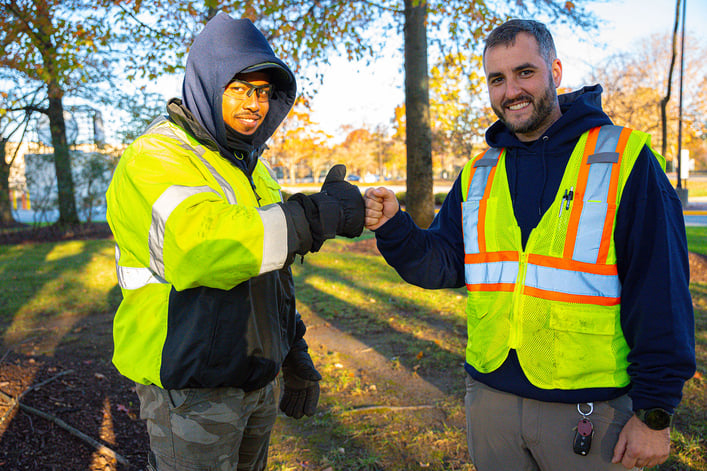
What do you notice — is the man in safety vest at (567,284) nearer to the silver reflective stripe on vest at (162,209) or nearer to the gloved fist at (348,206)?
the gloved fist at (348,206)

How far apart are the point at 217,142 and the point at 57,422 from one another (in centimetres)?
263

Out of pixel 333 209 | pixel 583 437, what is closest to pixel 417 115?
pixel 333 209

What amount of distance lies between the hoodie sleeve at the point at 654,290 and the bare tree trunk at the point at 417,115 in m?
7.99

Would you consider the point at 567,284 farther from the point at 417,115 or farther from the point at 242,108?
the point at 417,115

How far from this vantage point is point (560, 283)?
196 centimetres

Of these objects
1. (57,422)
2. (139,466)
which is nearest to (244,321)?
(139,466)

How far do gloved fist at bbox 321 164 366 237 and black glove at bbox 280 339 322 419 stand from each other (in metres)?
0.88

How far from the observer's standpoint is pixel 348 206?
7.17 feet

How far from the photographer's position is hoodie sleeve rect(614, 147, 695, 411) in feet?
5.86

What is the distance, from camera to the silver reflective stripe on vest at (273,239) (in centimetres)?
184

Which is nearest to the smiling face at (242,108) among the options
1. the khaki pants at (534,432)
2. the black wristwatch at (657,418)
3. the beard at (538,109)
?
the beard at (538,109)

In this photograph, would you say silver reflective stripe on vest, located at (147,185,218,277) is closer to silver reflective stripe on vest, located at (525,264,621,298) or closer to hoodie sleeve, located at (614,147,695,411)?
silver reflective stripe on vest, located at (525,264,621,298)

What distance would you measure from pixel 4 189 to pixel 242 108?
15.6m

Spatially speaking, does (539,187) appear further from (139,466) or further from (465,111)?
(465,111)
